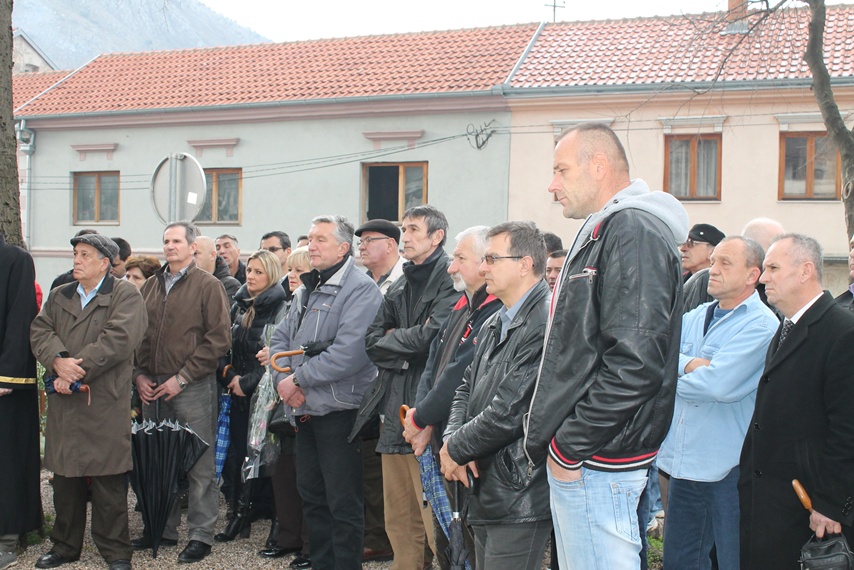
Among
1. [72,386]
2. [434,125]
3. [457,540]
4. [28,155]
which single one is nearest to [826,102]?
[457,540]

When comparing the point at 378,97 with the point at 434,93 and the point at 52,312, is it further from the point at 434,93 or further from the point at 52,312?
the point at 52,312

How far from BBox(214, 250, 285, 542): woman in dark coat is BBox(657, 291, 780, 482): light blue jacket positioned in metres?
3.21

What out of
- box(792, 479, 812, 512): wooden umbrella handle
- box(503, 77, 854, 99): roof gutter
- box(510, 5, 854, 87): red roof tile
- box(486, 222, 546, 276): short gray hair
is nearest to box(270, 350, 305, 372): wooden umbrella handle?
box(486, 222, 546, 276): short gray hair

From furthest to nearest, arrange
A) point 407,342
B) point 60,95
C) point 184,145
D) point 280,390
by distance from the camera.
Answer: point 60,95
point 184,145
point 280,390
point 407,342

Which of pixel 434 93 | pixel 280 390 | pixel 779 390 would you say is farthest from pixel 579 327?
pixel 434 93

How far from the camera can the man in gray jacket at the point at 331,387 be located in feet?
17.8

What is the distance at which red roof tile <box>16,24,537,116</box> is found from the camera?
21609mm

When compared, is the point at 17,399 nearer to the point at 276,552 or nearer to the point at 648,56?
the point at 276,552

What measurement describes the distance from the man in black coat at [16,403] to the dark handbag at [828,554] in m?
4.93

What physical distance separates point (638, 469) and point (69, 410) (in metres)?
4.12

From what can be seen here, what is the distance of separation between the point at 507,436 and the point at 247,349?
12.3 ft

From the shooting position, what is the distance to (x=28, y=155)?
2508 centimetres

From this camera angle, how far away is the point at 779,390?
154 inches

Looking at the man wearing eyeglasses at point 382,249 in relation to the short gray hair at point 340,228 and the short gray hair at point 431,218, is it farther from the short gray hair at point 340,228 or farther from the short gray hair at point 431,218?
the short gray hair at point 431,218
